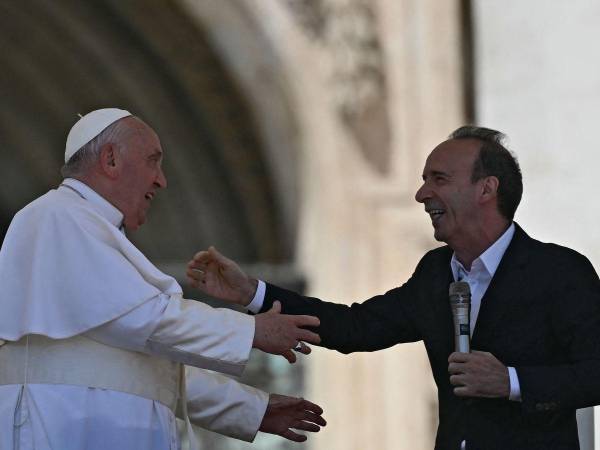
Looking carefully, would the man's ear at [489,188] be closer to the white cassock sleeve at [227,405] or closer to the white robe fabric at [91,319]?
the white robe fabric at [91,319]

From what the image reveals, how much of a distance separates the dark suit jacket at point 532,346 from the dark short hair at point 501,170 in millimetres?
96

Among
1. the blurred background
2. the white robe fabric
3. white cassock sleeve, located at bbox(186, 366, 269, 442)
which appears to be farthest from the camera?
the blurred background

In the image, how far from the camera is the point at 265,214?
11344mm

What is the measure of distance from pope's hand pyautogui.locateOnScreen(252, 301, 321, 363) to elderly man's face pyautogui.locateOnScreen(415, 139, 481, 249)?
0.46m

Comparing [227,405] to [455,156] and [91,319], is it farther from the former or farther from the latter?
[455,156]

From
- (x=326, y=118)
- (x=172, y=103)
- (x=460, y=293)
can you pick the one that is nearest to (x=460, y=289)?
(x=460, y=293)

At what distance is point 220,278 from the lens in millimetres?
5105

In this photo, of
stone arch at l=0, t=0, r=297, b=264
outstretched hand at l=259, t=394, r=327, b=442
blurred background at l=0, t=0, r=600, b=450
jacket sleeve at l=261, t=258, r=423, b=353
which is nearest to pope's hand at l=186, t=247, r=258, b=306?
jacket sleeve at l=261, t=258, r=423, b=353

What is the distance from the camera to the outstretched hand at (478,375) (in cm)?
425

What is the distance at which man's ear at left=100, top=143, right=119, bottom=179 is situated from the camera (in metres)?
4.89

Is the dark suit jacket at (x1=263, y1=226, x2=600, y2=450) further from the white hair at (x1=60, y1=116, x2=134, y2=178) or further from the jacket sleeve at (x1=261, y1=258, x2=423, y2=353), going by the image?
the white hair at (x1=60, y1=116, x2=134, y2=178)

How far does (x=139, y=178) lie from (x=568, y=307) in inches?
52.8

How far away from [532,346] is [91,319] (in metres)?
1.23

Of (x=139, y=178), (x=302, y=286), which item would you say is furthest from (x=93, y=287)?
(x=302, y=286)
